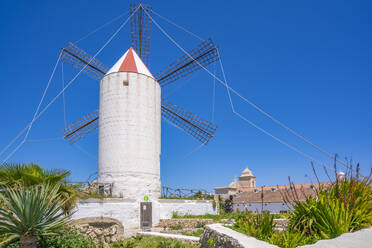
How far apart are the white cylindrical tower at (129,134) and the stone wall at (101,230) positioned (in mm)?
4053

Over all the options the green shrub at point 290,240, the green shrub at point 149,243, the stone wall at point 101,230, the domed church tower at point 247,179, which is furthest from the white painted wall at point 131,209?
the domed church tower at point 247,179

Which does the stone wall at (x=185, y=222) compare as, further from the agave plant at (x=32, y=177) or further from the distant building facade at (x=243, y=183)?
the distant building facade at (x=243, y=183)

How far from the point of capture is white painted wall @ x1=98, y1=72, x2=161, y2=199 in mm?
20656

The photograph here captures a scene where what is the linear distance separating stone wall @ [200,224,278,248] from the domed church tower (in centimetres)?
6317

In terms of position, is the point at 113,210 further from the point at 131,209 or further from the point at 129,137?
the point at 129,137

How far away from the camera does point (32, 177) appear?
9.84m

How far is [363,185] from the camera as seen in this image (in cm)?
842

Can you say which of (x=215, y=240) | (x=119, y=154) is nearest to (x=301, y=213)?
(x=215, y=240)

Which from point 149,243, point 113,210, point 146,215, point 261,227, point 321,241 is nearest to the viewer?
point 321,241

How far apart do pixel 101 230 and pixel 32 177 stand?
16.0ft

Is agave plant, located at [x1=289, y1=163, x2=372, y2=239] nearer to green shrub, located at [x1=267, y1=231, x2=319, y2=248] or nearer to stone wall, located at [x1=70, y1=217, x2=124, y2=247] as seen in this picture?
green shrub, located at [x1=267, y1=231, x2=319, y2=248]

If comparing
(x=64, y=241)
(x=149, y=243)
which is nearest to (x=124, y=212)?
(x=149, y=243)

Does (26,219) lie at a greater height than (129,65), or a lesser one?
lesser

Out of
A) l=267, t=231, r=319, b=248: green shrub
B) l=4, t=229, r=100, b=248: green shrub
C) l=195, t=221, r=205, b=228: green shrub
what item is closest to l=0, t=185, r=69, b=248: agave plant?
l=4, t=229, r=100, b=248: green shrub
